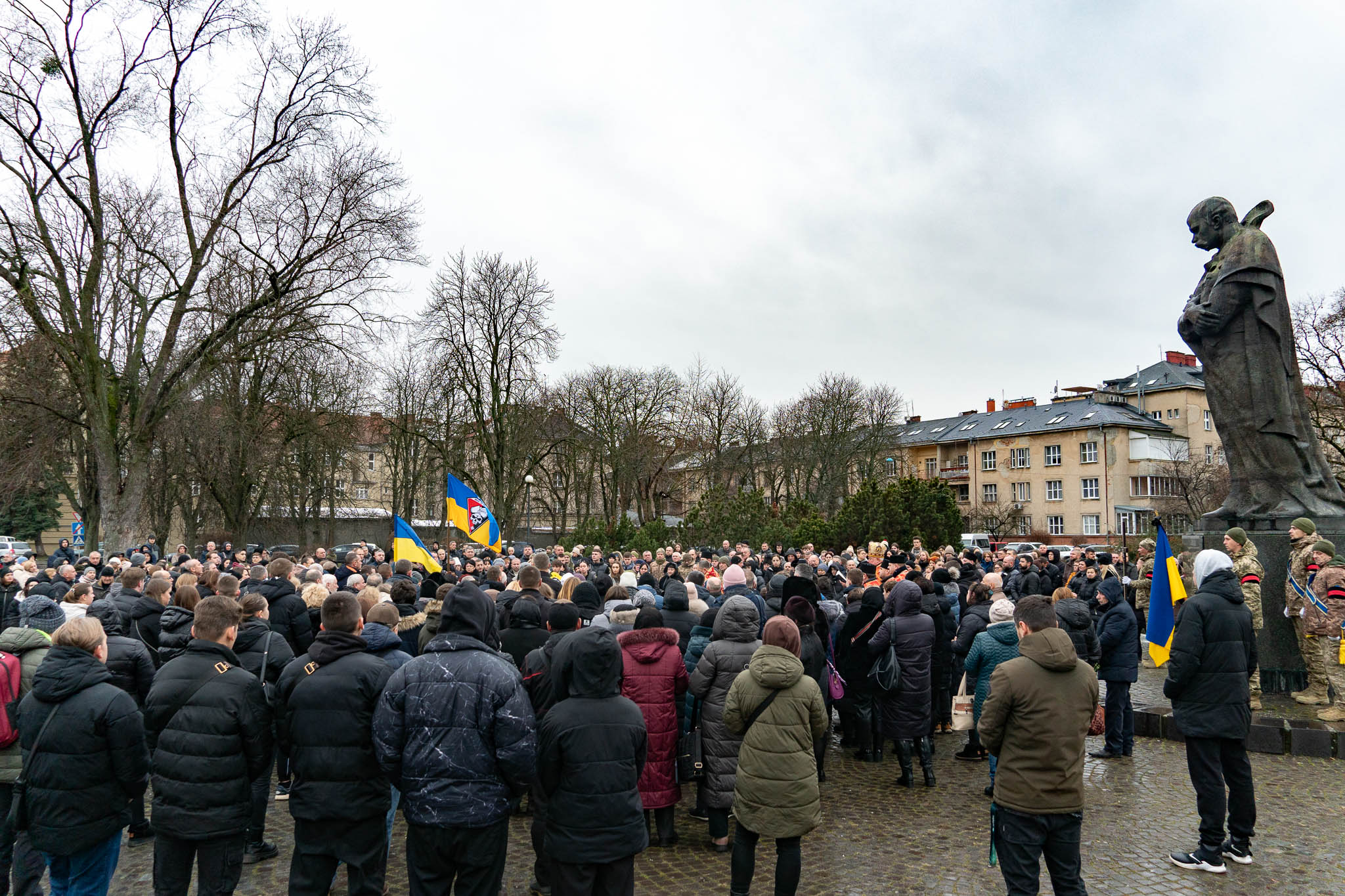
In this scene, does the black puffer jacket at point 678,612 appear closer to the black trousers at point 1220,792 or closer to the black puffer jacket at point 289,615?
the black puffer jacket at point 289,615

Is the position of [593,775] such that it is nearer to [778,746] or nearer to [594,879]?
[594,879]

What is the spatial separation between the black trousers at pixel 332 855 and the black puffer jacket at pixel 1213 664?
17.0 ft

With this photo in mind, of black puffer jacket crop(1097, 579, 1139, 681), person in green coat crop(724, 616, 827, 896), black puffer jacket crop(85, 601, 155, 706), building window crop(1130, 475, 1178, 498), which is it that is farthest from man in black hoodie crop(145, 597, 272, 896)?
building window crop(1130, 475, 1178, 498)

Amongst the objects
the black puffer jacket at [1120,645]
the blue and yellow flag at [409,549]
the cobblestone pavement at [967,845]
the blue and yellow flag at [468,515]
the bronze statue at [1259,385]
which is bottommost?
the cobblestone pavement at [967,845]

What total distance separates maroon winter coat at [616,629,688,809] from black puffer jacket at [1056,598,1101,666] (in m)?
3.98

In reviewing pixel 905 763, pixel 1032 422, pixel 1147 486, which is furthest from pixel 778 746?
pixel 1032 422

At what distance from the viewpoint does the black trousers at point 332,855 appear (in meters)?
4.22

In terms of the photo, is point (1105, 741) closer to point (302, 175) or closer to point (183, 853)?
point (183, 853)

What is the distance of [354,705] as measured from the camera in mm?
4219

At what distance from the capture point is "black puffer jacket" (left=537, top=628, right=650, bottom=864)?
13.5ft

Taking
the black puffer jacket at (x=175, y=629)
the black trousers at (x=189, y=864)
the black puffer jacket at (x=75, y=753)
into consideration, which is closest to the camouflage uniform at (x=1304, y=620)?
the black trousers at (x=189, y=864)

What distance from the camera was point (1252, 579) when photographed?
8.97m

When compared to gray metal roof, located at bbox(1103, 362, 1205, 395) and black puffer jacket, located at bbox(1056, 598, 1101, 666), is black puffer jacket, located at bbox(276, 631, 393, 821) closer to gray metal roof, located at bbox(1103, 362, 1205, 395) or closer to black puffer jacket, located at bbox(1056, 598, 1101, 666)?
black puffer jacket, located at bbox(1056, 598, 1101, 666)

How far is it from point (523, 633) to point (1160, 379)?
237ft
